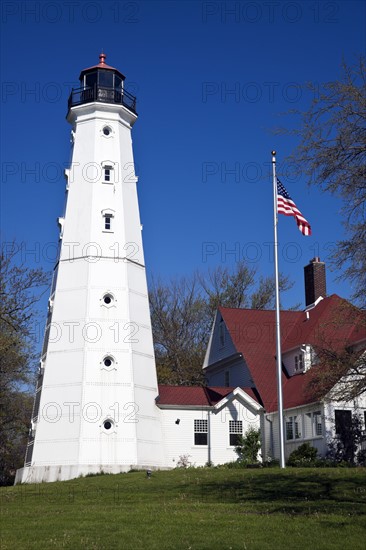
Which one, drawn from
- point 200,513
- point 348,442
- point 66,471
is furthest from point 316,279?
point 200,513

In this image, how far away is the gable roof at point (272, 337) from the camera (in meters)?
31.8

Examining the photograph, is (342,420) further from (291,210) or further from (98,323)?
(98,323)

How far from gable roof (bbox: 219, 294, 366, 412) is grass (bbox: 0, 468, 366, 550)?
10114 mm

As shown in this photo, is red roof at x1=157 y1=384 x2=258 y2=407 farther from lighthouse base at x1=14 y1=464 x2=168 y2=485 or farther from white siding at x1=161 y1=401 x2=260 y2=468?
lighthouse base at x1=14 y1=464 x2=168 y2=485

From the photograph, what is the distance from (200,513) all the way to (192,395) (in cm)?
1847

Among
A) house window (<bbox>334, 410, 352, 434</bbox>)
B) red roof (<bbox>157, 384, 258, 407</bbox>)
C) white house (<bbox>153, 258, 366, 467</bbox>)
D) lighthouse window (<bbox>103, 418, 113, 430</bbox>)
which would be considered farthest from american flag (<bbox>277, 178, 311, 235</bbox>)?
lighthouse window (<bbox>103, 418, 113, 430</bbox>)

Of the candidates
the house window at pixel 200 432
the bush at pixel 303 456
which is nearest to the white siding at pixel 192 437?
the house window at pixel 200 432

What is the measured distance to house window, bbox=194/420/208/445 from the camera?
32000mm

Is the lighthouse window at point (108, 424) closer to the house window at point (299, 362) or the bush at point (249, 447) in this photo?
the bush at point (249, 447)

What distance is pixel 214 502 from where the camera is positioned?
1686 cm

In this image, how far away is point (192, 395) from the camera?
108ft

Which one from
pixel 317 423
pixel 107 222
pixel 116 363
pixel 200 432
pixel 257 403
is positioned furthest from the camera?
pixel 257 403

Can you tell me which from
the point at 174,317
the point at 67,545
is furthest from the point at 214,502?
the point at 174,317

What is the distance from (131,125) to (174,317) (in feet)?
61.2
